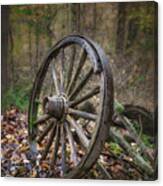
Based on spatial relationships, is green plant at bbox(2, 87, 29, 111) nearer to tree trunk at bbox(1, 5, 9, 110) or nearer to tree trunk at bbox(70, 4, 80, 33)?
tree trunk at bbox(1, 5, 9, 110)

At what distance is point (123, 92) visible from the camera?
10.7 feet

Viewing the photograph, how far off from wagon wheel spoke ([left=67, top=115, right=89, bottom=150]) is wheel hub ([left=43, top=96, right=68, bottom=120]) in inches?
2.1

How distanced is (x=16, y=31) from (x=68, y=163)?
774mm

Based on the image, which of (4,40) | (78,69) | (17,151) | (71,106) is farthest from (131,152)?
(4,40)

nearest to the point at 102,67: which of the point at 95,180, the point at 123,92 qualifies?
the point at 123,92

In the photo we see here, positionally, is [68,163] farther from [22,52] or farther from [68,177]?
[22,52]

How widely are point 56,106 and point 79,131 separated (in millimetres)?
192

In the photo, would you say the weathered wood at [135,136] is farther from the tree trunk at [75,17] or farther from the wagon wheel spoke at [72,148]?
the tree trunk at [75,17]

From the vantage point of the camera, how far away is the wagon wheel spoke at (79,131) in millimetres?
3275

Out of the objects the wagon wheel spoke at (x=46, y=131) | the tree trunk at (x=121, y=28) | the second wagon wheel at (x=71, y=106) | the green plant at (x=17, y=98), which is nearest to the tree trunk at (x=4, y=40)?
the green plant at (x=17, y=98)

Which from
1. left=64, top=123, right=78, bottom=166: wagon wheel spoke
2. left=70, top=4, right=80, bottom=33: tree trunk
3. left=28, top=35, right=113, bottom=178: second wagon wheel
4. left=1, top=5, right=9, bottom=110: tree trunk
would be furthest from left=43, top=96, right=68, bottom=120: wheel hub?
left=70, top=4, right=80, bottom=33: tree trunk

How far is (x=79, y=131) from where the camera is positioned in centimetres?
330

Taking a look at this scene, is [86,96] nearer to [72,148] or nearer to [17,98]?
[72,148]

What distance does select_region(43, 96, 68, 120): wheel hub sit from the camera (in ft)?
11.0
